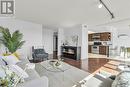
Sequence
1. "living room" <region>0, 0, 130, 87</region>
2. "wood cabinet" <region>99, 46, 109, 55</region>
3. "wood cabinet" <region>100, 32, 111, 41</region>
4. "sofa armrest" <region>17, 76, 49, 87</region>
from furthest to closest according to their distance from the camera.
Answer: "wood cabinet" <region>100, 32, 111, 41</region> < "wood cabinet" <region>99, 46, 109, 55</region> < "living room" <region>0, 0, 130, 87</region> < "sofa armrest" <region>17, 76, 49, 87</region>

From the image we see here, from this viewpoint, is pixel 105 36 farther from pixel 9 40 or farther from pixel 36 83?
pixel 36 83

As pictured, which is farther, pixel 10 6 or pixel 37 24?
pixel 37 24

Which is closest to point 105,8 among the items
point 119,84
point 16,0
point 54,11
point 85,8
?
point 85,8

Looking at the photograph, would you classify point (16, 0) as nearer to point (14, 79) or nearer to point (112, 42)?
point (14, 79)

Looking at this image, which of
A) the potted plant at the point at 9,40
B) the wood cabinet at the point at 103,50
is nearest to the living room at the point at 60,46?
the potted plant at the point at 9,40

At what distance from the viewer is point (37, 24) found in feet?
26.0

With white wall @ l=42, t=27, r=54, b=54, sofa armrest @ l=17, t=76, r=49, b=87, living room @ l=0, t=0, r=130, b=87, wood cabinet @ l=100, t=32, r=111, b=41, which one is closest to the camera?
sofa armrest @ l=17, t=76, r=49, b=87

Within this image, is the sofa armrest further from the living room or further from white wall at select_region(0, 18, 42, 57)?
white wall at select_region(0, 18, 42, 57)

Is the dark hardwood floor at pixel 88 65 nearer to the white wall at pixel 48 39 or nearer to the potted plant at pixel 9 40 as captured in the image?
the potted plant at pixel 9 40

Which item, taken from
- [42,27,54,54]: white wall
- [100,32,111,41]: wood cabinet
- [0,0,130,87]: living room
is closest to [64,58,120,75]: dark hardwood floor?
[0,0,130,87]: living room

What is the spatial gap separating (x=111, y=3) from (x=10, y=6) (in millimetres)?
3938

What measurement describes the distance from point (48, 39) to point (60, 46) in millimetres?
1615

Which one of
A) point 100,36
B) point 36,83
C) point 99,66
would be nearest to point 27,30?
point 99,66

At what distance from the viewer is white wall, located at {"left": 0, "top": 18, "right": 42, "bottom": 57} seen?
6451mm
